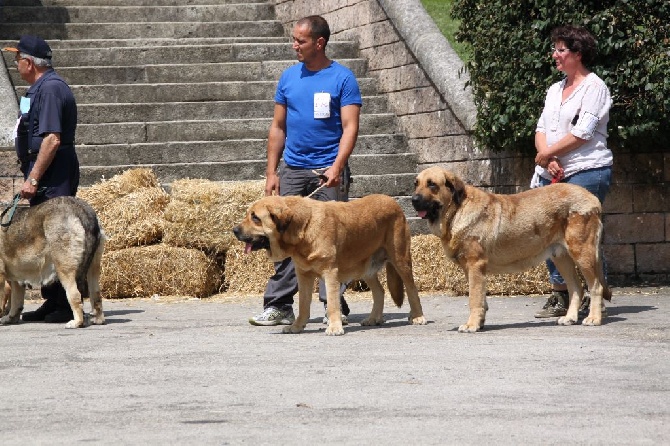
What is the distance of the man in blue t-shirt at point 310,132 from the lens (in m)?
9.69

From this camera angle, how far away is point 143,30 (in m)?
17.3

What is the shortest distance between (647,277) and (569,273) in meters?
3.17

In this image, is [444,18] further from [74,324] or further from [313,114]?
[74,324]

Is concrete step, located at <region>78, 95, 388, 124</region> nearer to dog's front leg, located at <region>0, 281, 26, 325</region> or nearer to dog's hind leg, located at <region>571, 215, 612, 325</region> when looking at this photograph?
dog's front leg, located at <region>0, 281, 26, 325</region>

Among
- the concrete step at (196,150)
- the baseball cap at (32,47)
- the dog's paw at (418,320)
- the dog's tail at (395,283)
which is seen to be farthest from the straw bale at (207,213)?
the dog's paw at (418,320)

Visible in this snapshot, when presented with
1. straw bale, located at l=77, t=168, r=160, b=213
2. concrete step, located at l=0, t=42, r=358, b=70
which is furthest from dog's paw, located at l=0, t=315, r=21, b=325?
concrete step, located at l=0, t=42, r=358, b=70

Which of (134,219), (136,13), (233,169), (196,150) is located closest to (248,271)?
(134,219)

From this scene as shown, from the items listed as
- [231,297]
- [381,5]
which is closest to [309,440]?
[231,297]

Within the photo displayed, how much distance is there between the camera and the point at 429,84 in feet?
47.8

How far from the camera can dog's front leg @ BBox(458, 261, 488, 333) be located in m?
9.11

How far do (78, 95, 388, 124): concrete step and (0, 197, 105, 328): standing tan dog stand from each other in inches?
192

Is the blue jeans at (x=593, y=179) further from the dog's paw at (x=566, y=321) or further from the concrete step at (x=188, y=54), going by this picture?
the concrete step at (x=188, y=54)

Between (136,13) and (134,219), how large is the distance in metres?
5.76

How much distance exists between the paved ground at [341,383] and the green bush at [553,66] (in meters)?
2.46
